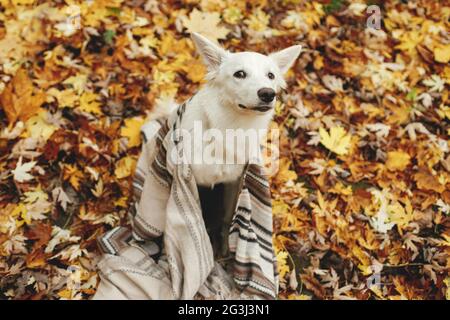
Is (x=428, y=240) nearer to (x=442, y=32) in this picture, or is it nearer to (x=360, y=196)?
(x=360, y=196)

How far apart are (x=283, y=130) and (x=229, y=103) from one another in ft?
4.70

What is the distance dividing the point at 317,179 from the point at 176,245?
1310 millimetres

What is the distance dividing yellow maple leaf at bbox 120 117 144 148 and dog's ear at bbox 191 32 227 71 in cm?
119

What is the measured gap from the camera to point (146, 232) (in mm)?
2420

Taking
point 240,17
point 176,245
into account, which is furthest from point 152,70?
point 176,245

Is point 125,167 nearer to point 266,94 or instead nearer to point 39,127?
point 39,127

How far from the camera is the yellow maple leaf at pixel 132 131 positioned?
122 inches

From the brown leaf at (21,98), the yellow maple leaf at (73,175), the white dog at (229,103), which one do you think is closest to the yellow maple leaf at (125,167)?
the yellow maple leaf at (73,175)

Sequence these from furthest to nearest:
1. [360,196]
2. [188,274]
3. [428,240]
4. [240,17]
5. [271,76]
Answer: [240,17], [360,196], [428,240], [188,274], [271,76]

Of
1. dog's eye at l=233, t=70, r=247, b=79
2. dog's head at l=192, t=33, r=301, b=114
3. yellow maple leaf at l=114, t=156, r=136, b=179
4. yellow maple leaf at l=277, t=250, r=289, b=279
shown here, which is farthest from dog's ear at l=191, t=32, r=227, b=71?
yellow maple leaf at l=277, t=250, r=289, b=279

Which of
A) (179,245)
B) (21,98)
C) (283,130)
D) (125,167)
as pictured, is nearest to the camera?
(179,245)

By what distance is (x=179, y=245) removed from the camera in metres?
2.22

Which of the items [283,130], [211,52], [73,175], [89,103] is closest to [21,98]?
[89,103]

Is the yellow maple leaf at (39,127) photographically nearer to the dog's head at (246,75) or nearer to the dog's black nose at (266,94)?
the dog's head at (246,75)
